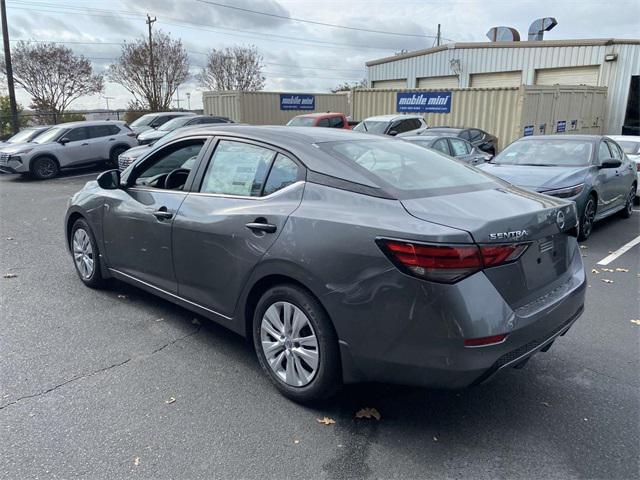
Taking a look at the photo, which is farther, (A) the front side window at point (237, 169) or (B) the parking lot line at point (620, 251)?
(B) the parking lot line at point (620, 251)

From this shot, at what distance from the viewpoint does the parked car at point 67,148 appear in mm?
14859

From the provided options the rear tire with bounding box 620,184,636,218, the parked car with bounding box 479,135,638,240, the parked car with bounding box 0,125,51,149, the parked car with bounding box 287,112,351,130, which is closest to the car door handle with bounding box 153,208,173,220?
the parked car with bounding box 479,135,638,240

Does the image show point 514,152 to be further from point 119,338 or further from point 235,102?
point 235,102

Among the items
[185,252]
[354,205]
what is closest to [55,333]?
[185,252]

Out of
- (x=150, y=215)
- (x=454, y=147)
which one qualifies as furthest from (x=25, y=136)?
(x=150, y=215)

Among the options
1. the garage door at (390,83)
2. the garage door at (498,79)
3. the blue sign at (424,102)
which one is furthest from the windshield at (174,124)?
the garage door at (498,79)

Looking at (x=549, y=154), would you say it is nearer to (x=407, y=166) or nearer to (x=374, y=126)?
(x=407, y=166)

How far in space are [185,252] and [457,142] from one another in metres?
9.05

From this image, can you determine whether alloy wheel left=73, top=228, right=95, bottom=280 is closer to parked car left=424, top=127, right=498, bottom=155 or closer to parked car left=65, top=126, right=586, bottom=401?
parked car left=65, top=126, right=586, bottom=401

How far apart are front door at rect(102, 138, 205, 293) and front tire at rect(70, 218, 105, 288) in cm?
32

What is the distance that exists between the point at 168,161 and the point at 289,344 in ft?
6.79

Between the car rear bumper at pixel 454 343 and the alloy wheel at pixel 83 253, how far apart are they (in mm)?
3266

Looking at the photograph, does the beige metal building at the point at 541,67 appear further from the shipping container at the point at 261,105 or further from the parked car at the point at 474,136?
the parked car at the point at 474,136

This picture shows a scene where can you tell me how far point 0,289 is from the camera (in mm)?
5227
